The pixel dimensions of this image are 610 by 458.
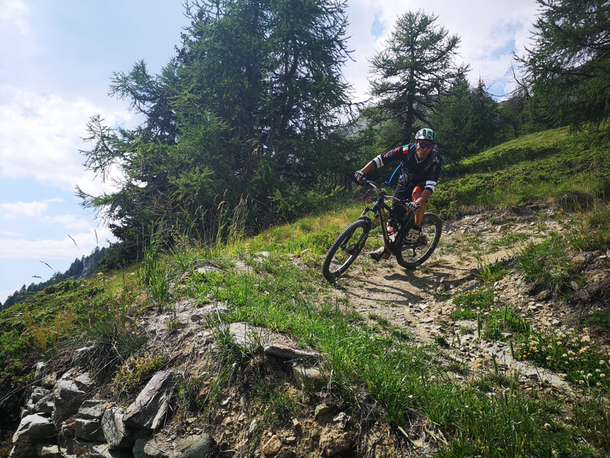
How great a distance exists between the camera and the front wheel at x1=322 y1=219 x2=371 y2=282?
5.99 metres

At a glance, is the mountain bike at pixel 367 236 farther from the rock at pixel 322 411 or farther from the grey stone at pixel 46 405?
the grey stone at pixel 46 405

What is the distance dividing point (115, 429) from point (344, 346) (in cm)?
244

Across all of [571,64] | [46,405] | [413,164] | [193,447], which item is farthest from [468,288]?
[571,64]

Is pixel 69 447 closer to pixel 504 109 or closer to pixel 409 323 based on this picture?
pixel 409 323

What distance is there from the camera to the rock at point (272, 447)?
2.29 metres

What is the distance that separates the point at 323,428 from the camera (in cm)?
235

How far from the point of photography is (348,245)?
20.4 ft

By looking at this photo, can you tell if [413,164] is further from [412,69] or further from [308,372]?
[412,69]

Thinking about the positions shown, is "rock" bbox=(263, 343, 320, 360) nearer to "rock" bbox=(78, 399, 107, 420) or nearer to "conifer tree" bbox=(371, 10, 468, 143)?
"rock" bbox=(78, 399, 107, 420)

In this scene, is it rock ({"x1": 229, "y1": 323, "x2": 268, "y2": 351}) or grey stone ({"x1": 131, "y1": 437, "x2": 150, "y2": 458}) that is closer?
grey stone ({"x1": 131, "y1": 437, "x2": 150, "y2": 458})

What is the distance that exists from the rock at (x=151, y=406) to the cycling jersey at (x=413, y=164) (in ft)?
17.4

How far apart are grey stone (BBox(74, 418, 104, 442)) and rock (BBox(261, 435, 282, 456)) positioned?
214cm

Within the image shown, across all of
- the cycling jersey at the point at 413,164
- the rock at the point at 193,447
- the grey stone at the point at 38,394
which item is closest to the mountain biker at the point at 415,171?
the cycling jersey at the point at 413,164

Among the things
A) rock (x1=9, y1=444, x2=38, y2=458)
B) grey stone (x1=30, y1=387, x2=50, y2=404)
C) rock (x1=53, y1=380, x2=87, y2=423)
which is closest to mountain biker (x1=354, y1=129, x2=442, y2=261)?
rock (x1=53, y1=380, x2=87, y2=423)
